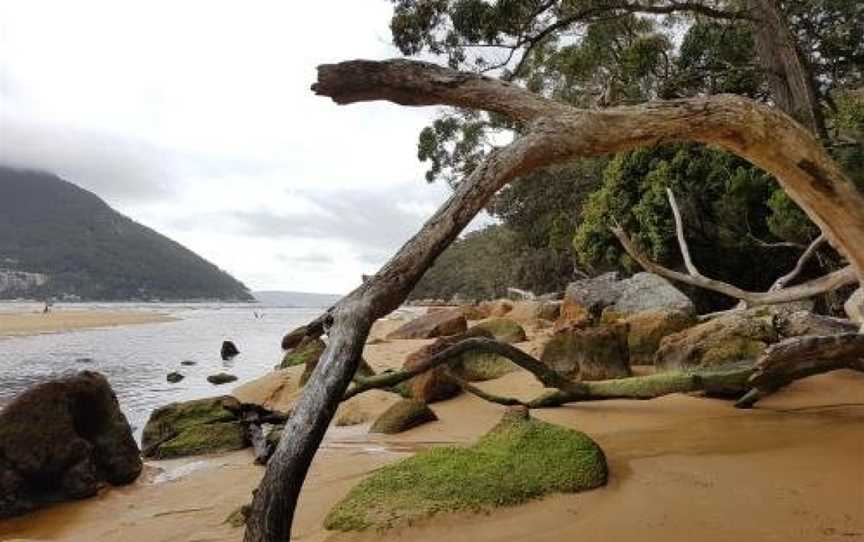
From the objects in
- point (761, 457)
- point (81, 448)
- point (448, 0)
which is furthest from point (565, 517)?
point (448, 0)

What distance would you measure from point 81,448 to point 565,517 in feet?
16.9

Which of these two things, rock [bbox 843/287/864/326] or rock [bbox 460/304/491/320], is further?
rock [bbox 460/304/491/320]

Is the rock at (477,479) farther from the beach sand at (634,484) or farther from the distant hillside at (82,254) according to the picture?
the distant hillside at (82,254)

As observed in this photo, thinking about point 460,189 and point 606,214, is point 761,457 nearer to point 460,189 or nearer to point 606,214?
point 460,189

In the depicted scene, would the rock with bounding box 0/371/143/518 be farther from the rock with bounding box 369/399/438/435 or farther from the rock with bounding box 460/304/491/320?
the rock with bounding box 460/304/491/320

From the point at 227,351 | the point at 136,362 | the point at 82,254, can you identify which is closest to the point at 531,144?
the point at 136,362

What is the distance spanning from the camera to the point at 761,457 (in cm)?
448

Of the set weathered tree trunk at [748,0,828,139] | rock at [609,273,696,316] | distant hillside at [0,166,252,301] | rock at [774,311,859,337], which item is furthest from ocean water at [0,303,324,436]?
distant hillside at [0,166,252,301]

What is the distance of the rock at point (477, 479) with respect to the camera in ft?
12.3

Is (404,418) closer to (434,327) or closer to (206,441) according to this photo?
(206,441)

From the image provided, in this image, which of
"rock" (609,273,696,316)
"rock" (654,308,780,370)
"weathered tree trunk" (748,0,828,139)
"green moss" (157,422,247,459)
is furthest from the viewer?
"rock" (609,273,696,316)

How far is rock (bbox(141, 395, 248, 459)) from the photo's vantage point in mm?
7969

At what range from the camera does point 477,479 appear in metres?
4.06

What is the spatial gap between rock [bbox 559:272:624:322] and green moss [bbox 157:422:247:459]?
812cm
